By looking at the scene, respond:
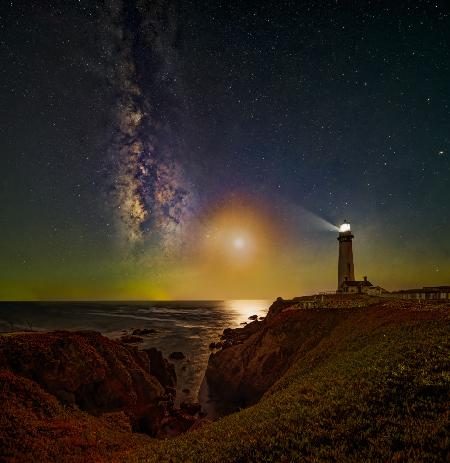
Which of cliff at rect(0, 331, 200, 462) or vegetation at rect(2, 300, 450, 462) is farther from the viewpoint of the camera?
cliff at rect(0, 331, 200, 462)

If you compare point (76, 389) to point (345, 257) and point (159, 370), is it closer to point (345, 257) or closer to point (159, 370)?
point (159, 370)

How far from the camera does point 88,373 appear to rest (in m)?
19.7

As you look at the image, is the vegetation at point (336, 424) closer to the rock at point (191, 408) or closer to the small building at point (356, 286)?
the rock at point (191, 408)

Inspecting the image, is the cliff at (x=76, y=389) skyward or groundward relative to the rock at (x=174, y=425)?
skyward

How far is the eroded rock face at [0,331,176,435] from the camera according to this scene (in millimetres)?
17500

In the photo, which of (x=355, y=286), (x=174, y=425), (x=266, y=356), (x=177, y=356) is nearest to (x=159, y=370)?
(x=174, y=425)

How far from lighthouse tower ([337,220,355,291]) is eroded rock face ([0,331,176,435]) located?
46.1m

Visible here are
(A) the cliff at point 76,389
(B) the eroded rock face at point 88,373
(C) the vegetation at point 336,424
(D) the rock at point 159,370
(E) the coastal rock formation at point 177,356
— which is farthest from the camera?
(E) the coastal rock formation at point 177,356

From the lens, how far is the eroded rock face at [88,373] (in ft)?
57.4

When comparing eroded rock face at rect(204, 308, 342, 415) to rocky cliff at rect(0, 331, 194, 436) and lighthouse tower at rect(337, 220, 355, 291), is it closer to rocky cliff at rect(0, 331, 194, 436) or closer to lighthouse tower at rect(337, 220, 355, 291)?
rocky cliff at rect(0, 331, 194, 436)

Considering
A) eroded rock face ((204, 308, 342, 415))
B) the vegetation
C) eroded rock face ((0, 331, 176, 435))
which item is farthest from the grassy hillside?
eroded rock face ((204, 308, 342, 415))

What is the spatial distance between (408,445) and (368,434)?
119 centimetres

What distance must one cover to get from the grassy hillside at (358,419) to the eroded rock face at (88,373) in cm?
895

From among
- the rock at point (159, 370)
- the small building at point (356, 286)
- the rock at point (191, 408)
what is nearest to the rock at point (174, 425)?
the rock at point (191, 408)
